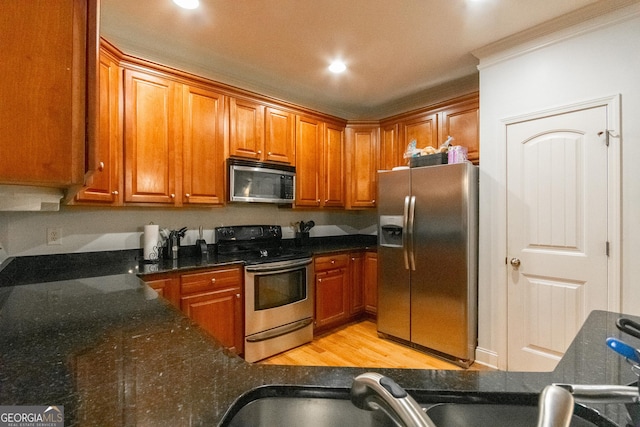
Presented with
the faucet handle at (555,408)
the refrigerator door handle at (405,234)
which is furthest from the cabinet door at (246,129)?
the faucet handle at (555,408)

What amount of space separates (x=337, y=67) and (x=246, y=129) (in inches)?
42.6

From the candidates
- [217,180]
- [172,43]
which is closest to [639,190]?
[217,180]

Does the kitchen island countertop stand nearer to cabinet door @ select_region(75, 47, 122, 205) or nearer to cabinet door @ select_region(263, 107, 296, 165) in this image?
cabinet door @ select_region(75, 47, 122, 205)

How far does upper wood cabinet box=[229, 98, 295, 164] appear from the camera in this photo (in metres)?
2.77

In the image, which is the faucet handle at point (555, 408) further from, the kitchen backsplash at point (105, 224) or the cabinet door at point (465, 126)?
the kitchen backsplash at point (105, 224)

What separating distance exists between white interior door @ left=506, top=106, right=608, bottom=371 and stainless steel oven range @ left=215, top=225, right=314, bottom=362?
1812 mm


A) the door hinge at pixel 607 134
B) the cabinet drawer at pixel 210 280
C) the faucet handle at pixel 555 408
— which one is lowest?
the cabinet drawer at pixel 210 280

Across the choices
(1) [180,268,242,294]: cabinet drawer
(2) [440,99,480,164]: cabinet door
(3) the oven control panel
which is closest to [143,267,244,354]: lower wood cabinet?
(1) [180,268,242,294]: cabinet drawer

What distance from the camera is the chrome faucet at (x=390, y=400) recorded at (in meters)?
0.42

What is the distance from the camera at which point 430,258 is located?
8.72 feet

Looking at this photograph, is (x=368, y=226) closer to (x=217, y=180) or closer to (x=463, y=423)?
(x=217, y=180)

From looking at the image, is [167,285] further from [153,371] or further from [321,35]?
[321,35]

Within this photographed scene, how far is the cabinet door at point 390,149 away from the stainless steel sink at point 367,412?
121 inches

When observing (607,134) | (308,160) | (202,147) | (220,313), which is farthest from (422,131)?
(220,313)
